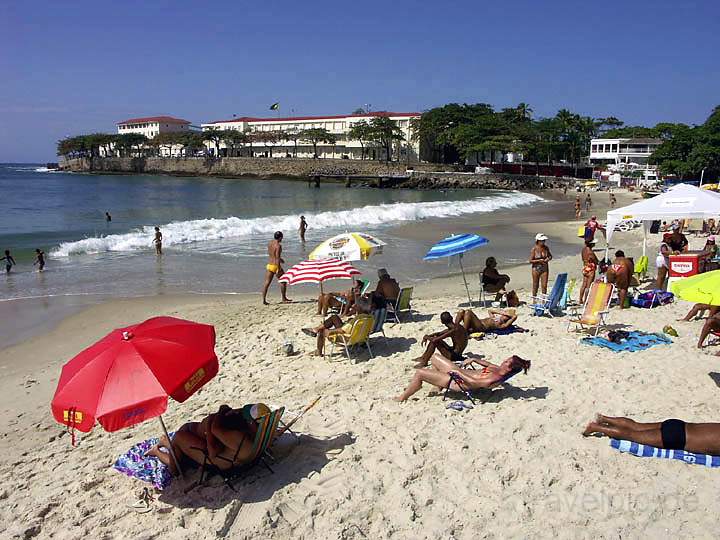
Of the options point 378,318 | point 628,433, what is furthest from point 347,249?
point 628,433

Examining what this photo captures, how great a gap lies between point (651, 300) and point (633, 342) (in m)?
2.56

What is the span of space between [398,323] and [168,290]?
7.50m

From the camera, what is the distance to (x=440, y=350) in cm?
681

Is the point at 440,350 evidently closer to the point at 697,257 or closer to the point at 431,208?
the point at 697,257

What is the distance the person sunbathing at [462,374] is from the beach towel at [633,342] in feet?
7.34

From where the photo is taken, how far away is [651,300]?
9961 millimetres

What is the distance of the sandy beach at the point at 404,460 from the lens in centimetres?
427

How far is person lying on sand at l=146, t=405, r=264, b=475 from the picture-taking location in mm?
4688

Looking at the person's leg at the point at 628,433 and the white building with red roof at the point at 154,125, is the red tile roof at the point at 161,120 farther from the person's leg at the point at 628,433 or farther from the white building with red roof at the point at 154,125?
the person's leg at the point at 628,433

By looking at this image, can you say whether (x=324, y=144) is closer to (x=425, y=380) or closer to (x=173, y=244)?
(x=173, y=244)

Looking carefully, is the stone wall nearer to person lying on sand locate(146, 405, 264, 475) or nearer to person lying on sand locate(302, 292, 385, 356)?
person lying on sand locate(302, 292, 385, 356)

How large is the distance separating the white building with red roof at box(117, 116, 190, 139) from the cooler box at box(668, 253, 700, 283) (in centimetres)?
14242

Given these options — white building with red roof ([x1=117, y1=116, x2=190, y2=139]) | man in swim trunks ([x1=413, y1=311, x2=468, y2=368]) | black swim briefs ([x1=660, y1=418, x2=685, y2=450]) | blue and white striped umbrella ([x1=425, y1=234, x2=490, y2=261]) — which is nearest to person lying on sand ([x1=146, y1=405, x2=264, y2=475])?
man in swim trunks ([x1=413, y1=311, x2=468, y2=368])

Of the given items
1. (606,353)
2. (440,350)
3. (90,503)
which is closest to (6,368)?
(90,503)
